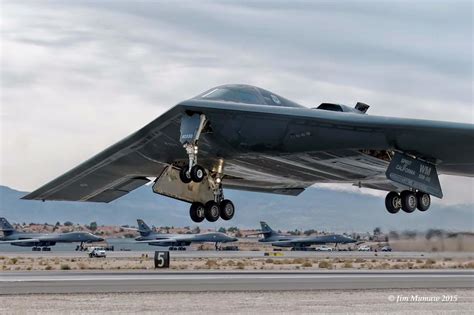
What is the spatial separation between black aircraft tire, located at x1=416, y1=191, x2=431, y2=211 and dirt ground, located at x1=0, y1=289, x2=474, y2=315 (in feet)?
31.4

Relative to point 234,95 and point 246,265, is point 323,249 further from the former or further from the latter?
point 234,95

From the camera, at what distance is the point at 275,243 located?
117 meters

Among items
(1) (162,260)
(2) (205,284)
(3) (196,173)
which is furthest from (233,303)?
(1) (162,260)

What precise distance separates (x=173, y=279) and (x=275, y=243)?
9116cm

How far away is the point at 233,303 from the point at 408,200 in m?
14.2

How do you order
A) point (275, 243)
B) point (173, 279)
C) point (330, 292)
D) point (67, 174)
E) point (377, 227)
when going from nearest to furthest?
1. point (330, 292)
2. point (173, 279)
3. point (67, 174)
4. point (377, 227)
5. point (275, 243)

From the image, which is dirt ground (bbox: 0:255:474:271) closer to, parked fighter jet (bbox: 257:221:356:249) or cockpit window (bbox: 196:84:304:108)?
cockpit window (bbox: 196:84:304:108)

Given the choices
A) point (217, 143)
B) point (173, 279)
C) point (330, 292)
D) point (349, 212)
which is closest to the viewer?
point (330, 292)

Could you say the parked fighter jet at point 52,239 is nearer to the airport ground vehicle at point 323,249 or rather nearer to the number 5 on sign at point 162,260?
the airport ground vehicle at point 323,249

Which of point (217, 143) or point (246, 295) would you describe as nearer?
point (246, 295)

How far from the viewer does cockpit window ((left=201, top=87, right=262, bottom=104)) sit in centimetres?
2827

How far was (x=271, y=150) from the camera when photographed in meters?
28.8

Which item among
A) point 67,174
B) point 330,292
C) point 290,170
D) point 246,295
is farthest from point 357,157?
point 67,174

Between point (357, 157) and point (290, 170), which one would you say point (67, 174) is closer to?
point (290, 170)
